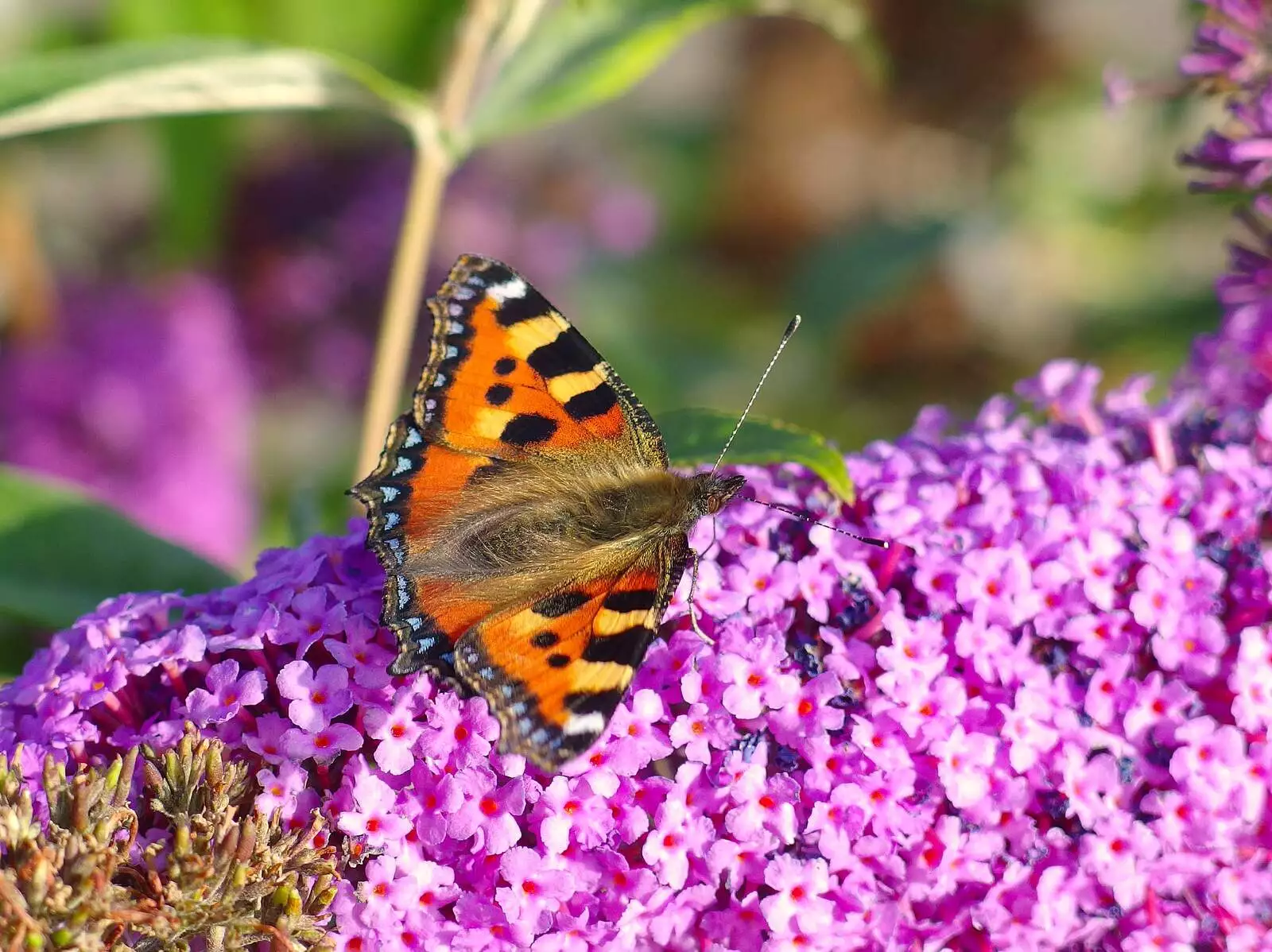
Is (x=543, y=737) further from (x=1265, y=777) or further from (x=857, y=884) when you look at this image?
(x=1265, y=777)

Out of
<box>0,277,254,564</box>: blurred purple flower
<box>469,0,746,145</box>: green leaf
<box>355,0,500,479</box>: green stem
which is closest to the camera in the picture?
<box>469,0,746,145</box>: green leaf

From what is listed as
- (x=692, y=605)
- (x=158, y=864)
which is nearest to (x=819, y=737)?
(x=692, y=605)

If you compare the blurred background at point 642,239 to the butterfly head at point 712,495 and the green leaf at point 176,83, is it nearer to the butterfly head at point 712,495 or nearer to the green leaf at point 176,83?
the green leaf at point 176,83

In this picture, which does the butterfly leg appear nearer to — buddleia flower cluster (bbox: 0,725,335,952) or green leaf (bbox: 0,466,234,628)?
buddleia flower cluster (bbox: 0,725,335,952)

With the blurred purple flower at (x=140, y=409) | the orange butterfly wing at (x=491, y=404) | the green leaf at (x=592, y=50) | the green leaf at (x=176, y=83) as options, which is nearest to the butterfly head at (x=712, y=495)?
the orange butterfly wing at (x=491, y=404)

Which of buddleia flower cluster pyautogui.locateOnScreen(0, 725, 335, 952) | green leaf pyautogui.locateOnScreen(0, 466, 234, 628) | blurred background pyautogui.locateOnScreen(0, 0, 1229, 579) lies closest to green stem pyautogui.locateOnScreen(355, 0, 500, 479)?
blurred background pyautogui.locateOnScreen(0, 0, 1229, 579)
